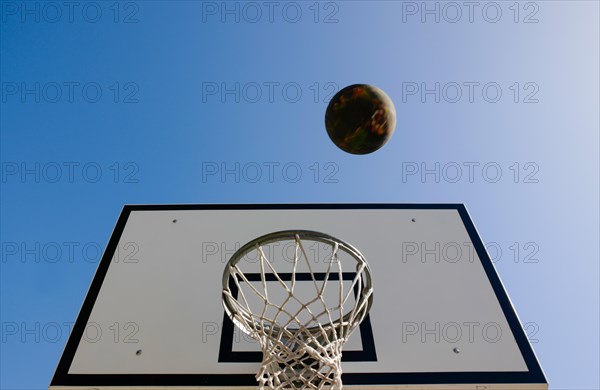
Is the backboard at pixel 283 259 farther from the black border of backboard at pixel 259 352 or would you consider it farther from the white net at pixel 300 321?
the white net at pixel 300 321

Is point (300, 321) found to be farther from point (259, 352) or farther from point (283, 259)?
point (283, 259)

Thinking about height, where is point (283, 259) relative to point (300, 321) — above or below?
above

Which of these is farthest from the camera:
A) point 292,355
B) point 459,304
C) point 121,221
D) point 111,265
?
point 121,221

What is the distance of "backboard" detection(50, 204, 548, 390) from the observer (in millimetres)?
2436

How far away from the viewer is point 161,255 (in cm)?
311

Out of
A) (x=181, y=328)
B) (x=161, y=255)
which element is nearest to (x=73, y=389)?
(x=181, y=328)

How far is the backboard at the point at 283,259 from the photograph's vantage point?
7.99ft

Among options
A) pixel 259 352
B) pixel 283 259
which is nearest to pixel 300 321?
pixel 259 352

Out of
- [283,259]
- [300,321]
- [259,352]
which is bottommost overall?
[259,352]

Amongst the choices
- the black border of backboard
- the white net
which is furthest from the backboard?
the white net

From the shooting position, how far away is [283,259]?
3000 mm

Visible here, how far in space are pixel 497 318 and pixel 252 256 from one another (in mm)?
1274

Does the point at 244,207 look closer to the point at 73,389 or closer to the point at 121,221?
the point at 121,221

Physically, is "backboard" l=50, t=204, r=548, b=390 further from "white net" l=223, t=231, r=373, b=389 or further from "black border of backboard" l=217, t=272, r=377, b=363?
"white net" l=223, t=231, r=373, b=389
